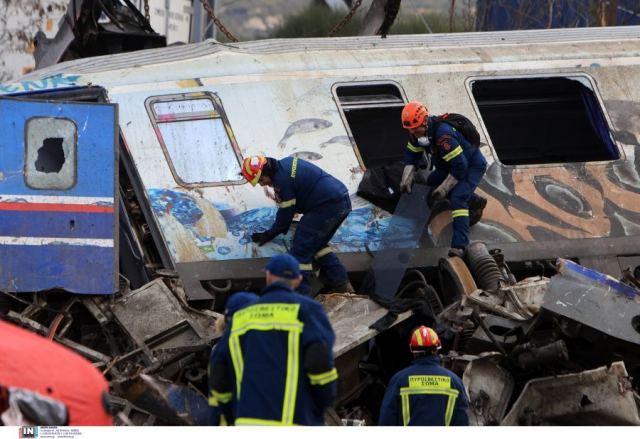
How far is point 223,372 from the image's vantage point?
20.8 feet

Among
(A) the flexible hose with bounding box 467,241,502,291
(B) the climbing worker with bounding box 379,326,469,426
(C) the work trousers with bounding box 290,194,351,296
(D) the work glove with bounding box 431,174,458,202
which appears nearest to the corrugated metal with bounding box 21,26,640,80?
(D) the work glove with bounding box 431,174,458,202

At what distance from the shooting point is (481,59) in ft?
38.3

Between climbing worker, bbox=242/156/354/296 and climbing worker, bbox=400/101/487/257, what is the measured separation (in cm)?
79

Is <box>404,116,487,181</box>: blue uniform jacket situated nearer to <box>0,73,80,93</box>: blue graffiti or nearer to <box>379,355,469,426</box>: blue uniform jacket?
<box>0,73,80,93</box>: blue graffiti

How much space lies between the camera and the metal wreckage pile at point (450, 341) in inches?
343

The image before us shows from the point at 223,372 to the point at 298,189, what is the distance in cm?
378

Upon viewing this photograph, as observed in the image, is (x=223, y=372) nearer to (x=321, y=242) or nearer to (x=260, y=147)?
(x=321, y=242)

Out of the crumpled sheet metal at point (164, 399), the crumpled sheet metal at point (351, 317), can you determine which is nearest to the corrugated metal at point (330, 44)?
the crumpled sheet metal at point (351, 317)

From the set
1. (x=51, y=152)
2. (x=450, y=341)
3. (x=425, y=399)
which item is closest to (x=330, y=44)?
(x=51, y=152)

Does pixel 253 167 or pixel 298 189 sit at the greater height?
pixel 253 167

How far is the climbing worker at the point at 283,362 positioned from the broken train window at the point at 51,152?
3870 mm

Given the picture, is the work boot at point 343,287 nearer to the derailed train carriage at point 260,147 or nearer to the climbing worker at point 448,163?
the derailed train carriage at point 260,147

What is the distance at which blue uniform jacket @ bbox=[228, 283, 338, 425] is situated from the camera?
6078mm
